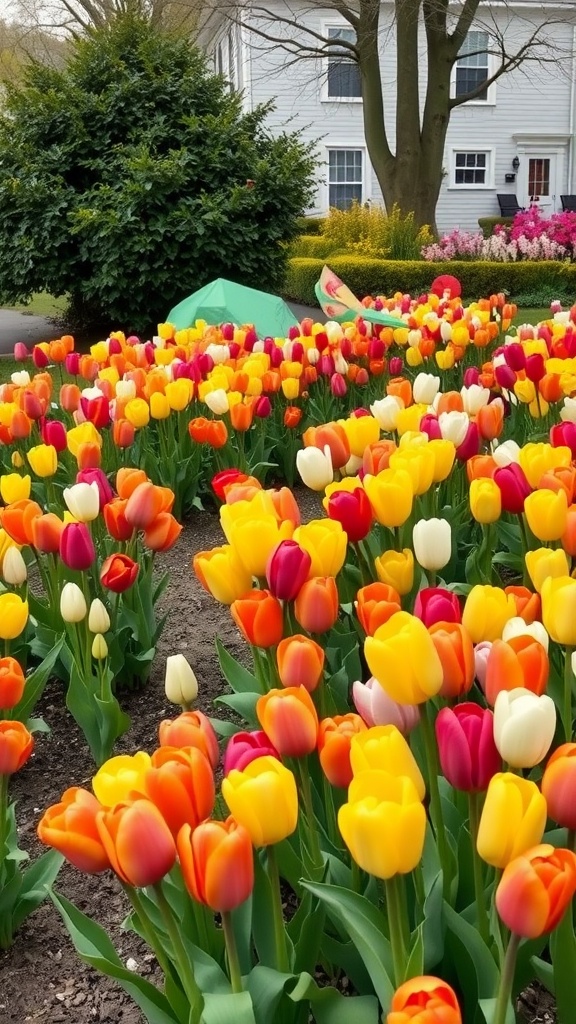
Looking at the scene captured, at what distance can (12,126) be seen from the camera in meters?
10.7

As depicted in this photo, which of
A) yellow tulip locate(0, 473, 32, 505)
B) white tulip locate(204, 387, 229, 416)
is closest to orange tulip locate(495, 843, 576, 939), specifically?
yellow tulip locate(0, 473, 32, 505)

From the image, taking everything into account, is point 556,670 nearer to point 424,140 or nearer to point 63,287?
point 63,287

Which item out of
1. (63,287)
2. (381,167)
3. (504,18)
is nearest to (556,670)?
(63,287)

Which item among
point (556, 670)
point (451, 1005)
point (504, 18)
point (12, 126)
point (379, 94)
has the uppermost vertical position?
point (504, 18)

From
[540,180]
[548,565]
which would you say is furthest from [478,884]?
[540,180]

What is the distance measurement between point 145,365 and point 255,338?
27.1 inches

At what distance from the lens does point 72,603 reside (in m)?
2.08

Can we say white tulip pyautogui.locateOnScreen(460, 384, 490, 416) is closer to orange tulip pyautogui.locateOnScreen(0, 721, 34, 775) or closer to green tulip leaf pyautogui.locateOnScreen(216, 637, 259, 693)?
green tulip leaf pyautogui.locateOnScreen(216, 637, 259, 693)

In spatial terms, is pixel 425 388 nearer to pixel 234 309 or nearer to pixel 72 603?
pixel 72 603

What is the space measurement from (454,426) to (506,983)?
177 centimetres

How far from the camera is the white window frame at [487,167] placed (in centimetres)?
2648

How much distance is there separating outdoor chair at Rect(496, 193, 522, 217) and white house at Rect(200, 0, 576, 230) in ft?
1.39

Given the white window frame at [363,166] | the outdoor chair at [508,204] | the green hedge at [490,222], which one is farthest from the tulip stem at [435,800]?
the outdoor chair at [508,204]

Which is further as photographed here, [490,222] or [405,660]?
[490,222]
